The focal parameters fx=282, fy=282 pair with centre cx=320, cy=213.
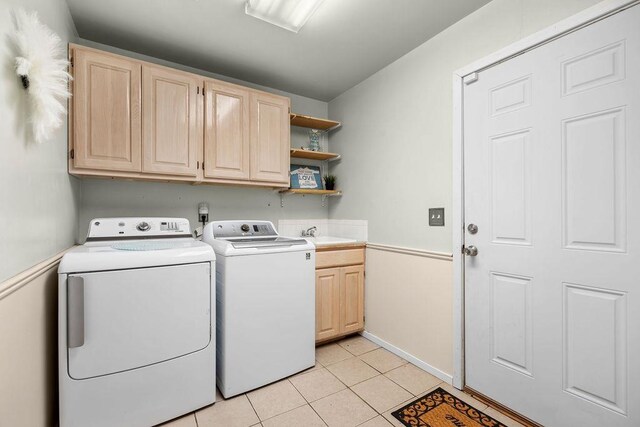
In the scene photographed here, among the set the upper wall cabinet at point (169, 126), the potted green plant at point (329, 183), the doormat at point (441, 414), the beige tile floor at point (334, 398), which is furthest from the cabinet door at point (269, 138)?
the doormat at point (441, 414)

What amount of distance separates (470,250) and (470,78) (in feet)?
3.62

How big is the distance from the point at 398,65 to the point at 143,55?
6.86 ft

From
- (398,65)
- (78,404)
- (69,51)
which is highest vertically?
(398,65)

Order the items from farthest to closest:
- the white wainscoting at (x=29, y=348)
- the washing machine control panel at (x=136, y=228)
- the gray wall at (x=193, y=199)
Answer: the gray wall at (x=193, y=199), the washing machine control panel at (x=136, y=228), the white wainscoting at (x=29, y=348)

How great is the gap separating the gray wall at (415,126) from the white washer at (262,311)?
2.77 feet

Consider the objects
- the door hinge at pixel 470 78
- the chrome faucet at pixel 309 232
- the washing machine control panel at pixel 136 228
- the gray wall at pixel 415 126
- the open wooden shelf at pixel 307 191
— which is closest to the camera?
the gray wall at pixel 415 126

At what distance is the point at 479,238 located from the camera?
1.79 metres

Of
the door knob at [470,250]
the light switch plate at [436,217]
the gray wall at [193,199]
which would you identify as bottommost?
the door knob at [470,250]

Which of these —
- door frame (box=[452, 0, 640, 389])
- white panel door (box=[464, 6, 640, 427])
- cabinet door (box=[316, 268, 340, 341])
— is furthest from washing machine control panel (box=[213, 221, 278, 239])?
white panel door (box=[464, 6, 640, 427])

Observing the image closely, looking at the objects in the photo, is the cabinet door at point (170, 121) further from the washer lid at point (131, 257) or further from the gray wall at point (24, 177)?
the washer lid at point (131, 257)

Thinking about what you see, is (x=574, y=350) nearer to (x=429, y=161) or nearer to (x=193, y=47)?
(x=429, y=161)

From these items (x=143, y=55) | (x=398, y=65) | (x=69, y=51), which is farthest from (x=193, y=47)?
(x=398, y=65)

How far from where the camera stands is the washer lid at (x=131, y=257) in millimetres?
1364

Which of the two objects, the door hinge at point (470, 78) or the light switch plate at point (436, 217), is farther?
the light switch plate at point (436, 217)
